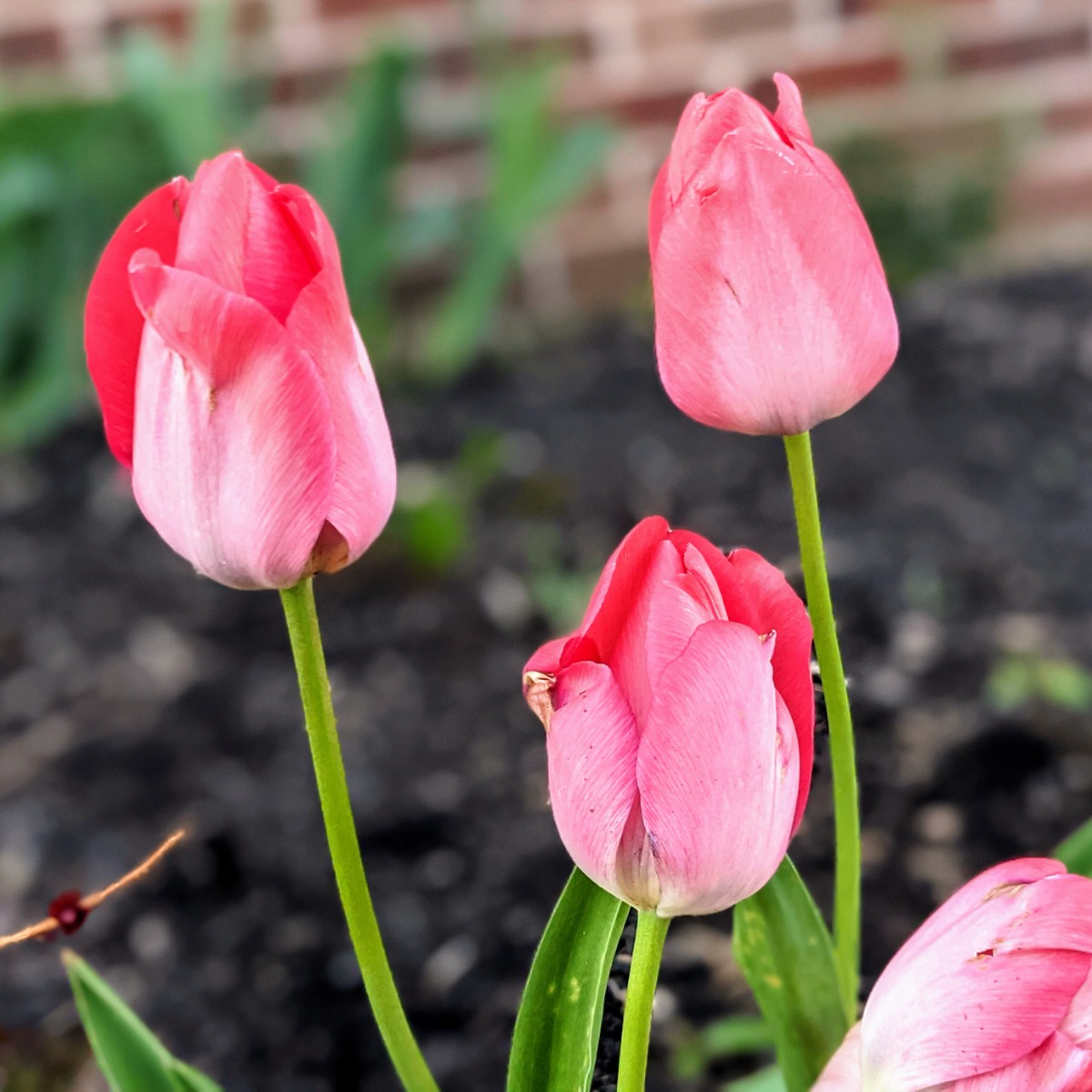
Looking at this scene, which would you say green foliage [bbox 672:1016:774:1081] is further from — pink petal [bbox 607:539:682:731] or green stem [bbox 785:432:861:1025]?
Result: pink petal [bbox 607:539:682:731]

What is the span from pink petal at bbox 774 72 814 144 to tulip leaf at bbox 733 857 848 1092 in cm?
26

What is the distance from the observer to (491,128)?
1761 millimetres

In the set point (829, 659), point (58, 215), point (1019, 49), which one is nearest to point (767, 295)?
point (829, 659)

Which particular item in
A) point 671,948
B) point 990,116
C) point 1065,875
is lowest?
point 671,948

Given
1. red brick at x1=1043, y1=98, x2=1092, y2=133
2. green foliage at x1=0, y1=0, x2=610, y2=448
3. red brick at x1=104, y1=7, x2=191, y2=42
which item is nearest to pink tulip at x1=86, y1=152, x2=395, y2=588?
green foliage at x1=0, y1=0, x2=610, y2=448

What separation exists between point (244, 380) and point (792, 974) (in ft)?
0.98

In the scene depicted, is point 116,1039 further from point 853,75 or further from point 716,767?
point 853,75

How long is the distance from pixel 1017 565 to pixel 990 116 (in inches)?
34.0

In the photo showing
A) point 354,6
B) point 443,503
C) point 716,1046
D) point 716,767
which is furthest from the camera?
point 354,6

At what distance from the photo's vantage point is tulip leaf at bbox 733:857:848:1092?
47 cm

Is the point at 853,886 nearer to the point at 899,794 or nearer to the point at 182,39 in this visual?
the point at 899,794

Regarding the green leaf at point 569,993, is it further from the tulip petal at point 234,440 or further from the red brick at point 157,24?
the red brick at point 157,24

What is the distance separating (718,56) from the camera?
191 centimetres

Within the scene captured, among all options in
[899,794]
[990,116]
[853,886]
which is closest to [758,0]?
[990,116]
